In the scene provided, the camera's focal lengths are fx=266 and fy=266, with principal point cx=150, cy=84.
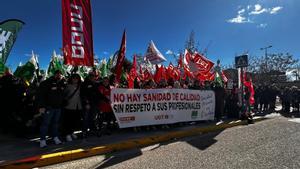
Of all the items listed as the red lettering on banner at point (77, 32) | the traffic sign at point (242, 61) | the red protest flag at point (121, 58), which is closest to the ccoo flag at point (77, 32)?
the red lettering on banner at point (77, 32)

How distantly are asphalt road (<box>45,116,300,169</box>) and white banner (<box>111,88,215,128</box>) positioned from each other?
160 centimetres

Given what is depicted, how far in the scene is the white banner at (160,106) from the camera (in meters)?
8.42

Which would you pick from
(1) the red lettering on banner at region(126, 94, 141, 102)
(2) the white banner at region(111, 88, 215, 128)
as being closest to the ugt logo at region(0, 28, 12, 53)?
(2) the white banner at region(111, 88, 215, 128)

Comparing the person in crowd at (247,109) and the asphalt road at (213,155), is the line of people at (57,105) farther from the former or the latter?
the person in crowd at (247,109)

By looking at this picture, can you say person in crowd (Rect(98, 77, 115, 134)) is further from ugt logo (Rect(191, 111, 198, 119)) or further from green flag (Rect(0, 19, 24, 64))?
ugt logo (Rect(191, 111, 198, 119))

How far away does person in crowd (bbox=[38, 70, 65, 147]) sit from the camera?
6.66 meters

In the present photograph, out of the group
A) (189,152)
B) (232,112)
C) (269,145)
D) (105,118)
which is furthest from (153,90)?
→ (232,112)

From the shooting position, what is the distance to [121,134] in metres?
8.43

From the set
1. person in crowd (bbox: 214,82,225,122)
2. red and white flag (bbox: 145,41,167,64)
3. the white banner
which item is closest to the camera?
the white banner

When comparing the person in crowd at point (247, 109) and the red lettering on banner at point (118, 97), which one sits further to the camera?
the person in crowd at point (247, 109)

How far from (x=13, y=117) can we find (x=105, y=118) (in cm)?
271

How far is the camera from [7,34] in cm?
761

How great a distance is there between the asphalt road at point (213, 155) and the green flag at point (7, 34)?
398 centimetres

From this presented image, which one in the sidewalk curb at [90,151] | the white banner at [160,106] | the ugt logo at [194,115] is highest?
the white banner at [160,106]
